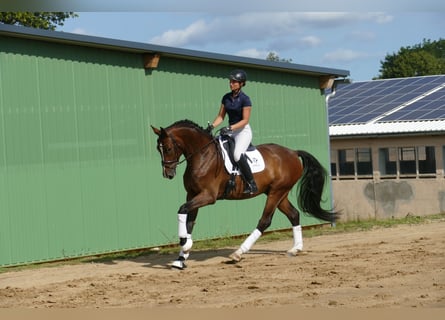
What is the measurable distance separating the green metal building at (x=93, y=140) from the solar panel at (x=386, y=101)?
13.7m

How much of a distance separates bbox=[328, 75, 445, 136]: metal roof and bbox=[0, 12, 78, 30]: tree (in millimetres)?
12886

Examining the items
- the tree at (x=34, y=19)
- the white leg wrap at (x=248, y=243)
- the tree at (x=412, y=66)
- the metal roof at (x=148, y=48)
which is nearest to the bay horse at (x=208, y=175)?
the white leg wrap at (x=248, y=243)

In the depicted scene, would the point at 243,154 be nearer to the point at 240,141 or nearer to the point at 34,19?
the point at 240,141

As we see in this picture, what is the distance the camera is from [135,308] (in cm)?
905

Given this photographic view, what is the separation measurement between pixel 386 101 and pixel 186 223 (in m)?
24.3

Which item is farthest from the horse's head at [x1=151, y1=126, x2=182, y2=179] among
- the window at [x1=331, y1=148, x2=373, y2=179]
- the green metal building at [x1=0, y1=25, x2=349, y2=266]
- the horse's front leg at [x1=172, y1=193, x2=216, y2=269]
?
the window at [x1=331, y1=148, x2=373, y2=179]

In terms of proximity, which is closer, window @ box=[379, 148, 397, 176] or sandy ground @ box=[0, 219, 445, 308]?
sandy ground @ box=[0, 219, 445, 308]

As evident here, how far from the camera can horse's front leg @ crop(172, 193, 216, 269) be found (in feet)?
40.6

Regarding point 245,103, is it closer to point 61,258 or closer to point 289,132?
point 61,258

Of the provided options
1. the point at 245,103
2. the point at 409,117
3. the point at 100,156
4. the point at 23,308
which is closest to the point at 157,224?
the point at 100,156

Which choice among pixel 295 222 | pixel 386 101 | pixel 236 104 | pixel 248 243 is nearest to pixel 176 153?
pixel 236 104

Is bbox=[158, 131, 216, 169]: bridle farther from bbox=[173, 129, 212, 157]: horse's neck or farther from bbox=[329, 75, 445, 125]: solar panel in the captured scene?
bbox=[329, 75, 445, 125]: solar panel

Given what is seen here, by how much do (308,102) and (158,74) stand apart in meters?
5.23

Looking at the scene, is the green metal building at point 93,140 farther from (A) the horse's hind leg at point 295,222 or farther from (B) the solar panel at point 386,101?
(B) the solar panel at point 386,101
